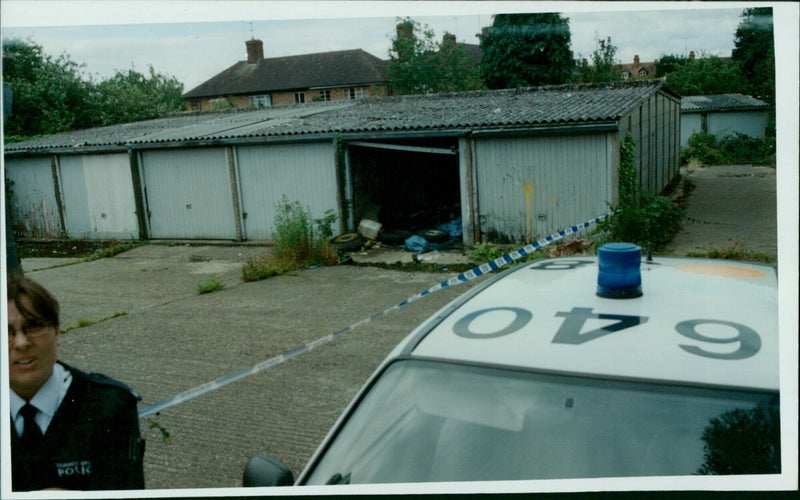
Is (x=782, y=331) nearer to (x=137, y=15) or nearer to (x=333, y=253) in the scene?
(x=137, y=15)

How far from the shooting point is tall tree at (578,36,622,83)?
5.14 meters

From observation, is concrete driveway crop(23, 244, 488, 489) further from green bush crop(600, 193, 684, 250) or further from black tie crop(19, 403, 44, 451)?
green bush crop(600, 193, 684, 250)

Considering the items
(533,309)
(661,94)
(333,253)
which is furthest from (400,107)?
(533,309)

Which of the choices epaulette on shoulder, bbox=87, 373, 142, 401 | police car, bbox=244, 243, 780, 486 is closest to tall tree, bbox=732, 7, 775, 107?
police car, bbox=244, 243, 780, 486

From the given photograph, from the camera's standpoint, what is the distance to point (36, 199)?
8.32 meters

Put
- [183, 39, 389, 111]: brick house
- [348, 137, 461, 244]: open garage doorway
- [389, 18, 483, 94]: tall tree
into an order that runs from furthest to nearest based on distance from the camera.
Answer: [183, 39, 389, 111]: brick house, [389, 18, 483, 94]: tall tree, [348, 137, 461, 244]: open garage doorway

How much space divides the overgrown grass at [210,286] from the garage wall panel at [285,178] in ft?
5.77

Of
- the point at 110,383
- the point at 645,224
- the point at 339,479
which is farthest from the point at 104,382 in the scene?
the point at 645,224

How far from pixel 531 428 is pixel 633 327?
1.68 feet

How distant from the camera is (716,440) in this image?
6.93 feet

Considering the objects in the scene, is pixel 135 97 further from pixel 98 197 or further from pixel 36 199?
pixel 36 199

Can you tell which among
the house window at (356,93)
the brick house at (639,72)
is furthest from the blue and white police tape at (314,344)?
the house window at (356,93)

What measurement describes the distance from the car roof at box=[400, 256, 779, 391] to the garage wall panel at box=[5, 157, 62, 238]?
6.42 m

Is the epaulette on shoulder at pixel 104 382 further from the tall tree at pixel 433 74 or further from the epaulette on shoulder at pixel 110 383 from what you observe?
the tall tree at pixel 433 74
